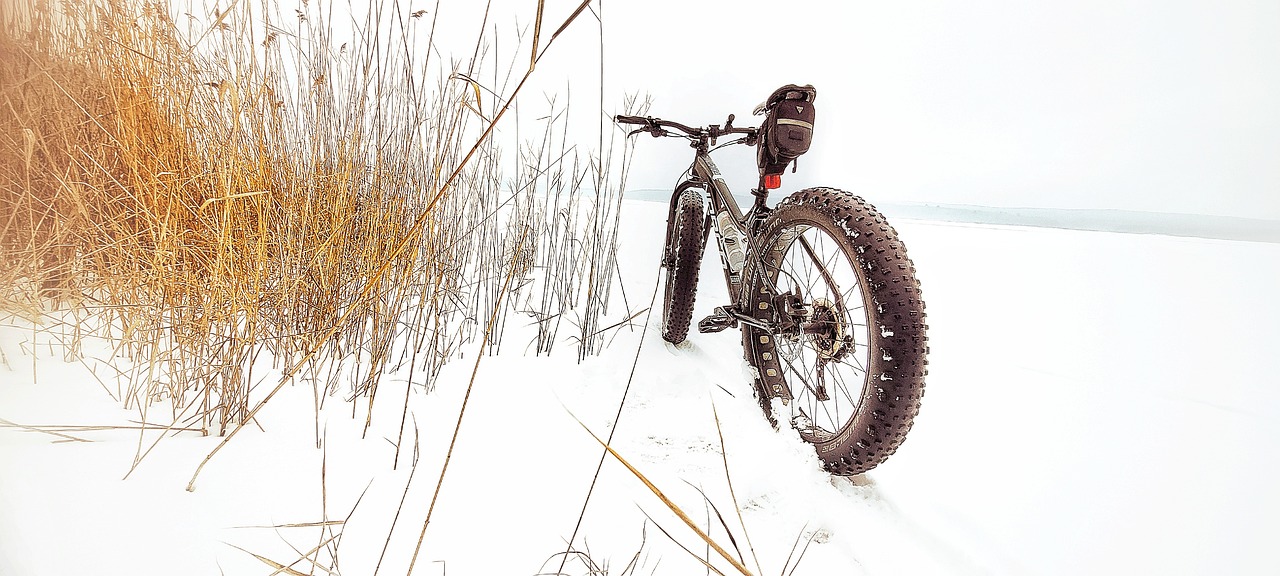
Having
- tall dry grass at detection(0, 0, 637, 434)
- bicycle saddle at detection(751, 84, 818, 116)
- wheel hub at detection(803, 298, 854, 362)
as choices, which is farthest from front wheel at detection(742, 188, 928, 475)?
tall dry grass at detection(0, 0, 637, 434)

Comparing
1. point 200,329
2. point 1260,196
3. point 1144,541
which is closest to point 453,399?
point 200,329

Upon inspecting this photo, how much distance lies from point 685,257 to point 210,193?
953mm

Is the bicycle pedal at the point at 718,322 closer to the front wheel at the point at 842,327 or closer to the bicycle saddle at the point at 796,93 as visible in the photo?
the front wheel at the point at 842,327

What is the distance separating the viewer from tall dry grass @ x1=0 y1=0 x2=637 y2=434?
1.53 ft

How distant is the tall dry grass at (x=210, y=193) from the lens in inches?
18.4

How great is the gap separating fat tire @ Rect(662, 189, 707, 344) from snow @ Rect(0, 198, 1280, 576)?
376mm

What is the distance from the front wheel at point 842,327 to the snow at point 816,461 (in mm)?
82

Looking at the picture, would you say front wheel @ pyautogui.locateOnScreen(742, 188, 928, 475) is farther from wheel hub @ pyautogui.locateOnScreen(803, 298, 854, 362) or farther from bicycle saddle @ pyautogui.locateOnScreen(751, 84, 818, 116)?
bicycle saddle @ pyautogui.locateOnScreen(751, 84, 818, 116)

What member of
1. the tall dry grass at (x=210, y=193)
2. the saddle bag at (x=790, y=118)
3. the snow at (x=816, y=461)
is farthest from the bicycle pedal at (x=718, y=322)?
the tall dry grass at (x=210, y=193)

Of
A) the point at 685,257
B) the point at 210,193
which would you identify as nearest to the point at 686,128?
the point at 685,257

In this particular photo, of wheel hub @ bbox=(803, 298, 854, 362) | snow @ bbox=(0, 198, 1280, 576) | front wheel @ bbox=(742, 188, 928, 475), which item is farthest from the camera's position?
wheel hub @ bbox=(803, 298, 854, 362)

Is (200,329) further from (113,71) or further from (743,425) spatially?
(743,425)

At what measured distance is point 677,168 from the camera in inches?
52.7

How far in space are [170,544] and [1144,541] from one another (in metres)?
0.84
